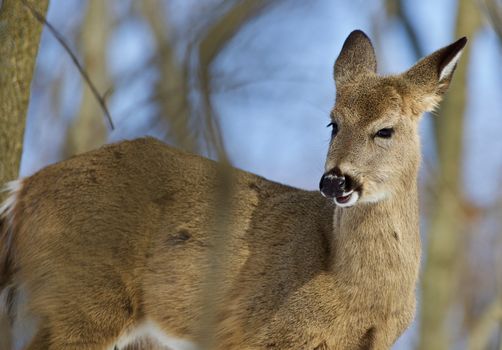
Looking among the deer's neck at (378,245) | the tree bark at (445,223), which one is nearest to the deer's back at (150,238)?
the deer's neck at (378,245)

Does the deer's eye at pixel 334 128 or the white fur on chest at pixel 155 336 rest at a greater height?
the deer's eye at pixel 334 128

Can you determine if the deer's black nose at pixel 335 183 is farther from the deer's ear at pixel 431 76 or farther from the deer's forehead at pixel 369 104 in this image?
the deer's ear at pixel 431 76

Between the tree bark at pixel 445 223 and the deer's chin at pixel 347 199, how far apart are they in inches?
201

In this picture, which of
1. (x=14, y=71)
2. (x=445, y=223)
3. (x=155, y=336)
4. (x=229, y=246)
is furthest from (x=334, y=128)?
(x=445, y=223)

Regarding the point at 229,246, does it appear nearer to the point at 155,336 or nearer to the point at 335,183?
the point at 155,336

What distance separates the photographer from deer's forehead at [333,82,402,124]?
260 inches

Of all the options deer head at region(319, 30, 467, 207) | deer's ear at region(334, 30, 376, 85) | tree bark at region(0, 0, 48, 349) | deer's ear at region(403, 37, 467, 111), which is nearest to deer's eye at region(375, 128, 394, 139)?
deer head at region(319, 30, 467, 207)

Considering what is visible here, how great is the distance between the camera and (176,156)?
23.1 feet

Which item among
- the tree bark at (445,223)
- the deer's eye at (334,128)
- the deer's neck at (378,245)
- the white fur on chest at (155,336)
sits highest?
the deer's eye at (334,128)

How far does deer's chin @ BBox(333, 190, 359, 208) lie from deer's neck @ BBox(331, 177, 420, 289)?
1.13ft

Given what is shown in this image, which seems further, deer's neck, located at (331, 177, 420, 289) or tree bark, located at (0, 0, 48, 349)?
tree bark, located at (0, 0, 48, 349)

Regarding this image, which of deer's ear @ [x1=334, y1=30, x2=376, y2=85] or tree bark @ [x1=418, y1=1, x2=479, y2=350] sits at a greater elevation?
deer's ear @ [x1=334, y1=30, x2=376, y2=85]

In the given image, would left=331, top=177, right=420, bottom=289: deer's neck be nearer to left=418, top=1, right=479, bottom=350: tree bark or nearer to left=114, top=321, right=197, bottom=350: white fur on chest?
left=114, top=321, right=197, bottom=350: white fur on chest

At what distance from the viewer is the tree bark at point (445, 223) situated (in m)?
11.2
